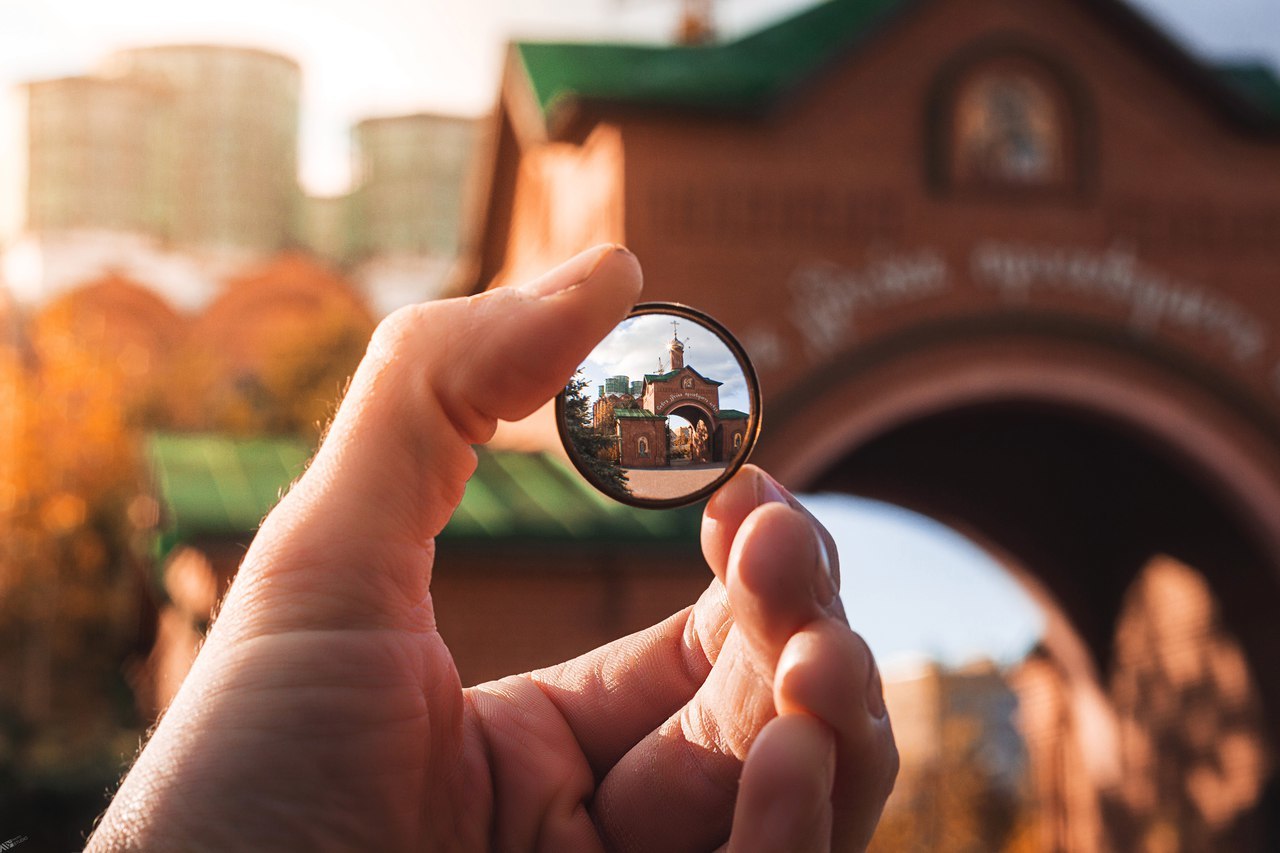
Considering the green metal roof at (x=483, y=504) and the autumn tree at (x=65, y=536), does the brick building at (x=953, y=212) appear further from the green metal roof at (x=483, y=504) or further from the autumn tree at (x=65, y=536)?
the autumn tree at (x=65, y=536)

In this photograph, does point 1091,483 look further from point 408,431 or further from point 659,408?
point 408,431

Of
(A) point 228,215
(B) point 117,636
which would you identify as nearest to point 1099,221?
(B) point 117,636

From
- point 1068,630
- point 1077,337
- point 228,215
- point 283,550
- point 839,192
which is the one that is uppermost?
point 283,550

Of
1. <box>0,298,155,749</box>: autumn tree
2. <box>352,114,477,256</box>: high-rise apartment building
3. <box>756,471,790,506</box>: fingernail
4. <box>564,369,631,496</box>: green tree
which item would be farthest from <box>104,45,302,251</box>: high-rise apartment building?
<box>756,471,790,506</box>: fingernail

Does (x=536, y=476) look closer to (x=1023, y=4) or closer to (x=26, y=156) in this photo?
(x=1023, y=4)

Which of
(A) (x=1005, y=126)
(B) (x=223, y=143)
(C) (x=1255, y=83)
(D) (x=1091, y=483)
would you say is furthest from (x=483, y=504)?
(B) (x=223, y=143)

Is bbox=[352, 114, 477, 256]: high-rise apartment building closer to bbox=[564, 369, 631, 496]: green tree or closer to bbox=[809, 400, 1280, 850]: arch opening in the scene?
bbox=[809, 400, 1280, 850]: arch opening

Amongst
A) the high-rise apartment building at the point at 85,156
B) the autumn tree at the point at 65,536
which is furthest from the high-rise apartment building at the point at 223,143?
the autumn tree at the point at 65,536
